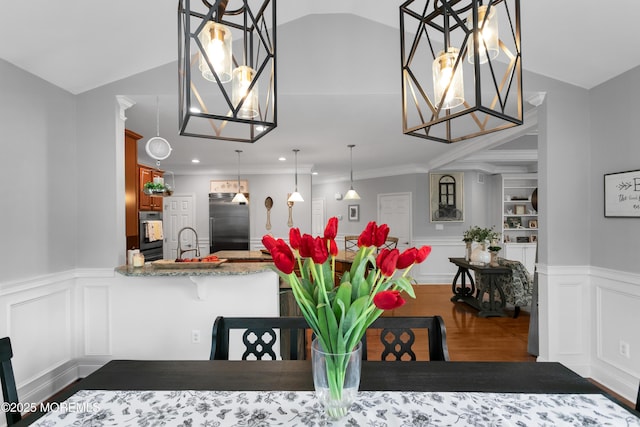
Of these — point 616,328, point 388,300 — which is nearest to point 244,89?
point 388,300

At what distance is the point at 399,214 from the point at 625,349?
461cm

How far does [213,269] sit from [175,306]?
1.77 feet

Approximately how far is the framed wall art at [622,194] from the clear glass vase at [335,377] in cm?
264

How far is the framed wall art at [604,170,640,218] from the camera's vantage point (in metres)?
2.29

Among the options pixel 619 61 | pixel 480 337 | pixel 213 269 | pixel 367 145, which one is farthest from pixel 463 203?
pixel 213 269

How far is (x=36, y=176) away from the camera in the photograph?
235 centimetres

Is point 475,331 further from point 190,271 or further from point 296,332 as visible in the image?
point 190,271

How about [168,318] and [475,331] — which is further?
[475,331]

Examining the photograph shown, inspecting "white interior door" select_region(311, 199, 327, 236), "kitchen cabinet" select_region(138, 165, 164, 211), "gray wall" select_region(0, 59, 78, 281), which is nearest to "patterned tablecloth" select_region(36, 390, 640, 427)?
"gray wall" select_region(0, 59, 78, 281)

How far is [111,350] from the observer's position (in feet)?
8.85

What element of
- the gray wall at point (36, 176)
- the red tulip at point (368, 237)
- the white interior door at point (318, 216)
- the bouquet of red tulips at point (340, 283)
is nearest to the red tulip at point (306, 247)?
the bouquet of red tulips at point (340, 283)

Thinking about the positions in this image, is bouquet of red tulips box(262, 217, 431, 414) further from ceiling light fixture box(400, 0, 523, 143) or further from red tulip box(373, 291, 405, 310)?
ceiling light fixture box(400, 0, 523, 143)

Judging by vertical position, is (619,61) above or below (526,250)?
above

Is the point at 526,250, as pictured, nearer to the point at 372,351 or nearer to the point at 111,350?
the point at 372,351
